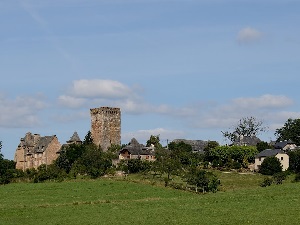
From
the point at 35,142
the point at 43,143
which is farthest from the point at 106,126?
the point at 35,142

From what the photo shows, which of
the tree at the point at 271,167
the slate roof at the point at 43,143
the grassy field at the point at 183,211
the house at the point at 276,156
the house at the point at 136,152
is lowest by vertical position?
the grassy field at the point at 183,211

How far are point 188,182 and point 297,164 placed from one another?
30.0 meters

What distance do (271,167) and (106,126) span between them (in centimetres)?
4493

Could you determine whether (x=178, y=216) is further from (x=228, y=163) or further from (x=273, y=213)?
(x=228, y=163)

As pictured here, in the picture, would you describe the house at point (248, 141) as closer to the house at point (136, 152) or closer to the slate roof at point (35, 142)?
the house at point (136, 152)

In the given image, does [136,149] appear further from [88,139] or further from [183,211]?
[183,211]

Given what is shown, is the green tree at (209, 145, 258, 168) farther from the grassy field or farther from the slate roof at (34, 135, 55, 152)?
the grassy field

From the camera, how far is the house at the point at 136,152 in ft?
405

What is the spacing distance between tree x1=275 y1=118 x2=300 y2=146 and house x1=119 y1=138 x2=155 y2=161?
39500 mm

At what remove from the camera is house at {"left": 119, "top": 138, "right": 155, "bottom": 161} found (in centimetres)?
12333

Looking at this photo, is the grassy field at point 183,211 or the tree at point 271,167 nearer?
the grassy field at point 183,211

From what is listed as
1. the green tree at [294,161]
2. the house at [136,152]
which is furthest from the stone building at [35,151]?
the green tree at [294,161]

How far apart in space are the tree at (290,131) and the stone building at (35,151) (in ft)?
193

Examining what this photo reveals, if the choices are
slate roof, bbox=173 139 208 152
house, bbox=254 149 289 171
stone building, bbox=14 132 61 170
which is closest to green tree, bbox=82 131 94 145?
stone building, bbox=14 132 61 170
